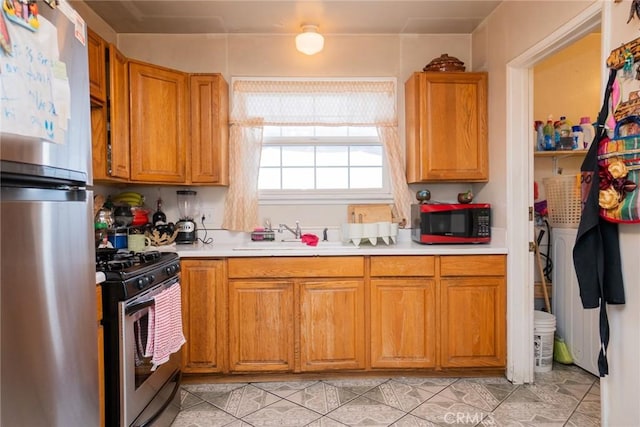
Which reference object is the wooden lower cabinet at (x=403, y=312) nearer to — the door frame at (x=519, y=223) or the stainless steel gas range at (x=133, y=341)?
the door frame at (x=519, y=223)

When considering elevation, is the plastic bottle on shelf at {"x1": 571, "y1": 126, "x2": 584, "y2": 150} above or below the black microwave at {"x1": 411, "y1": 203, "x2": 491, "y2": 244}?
above

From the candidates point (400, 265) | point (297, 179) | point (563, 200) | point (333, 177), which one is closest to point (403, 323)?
point (400, 265)

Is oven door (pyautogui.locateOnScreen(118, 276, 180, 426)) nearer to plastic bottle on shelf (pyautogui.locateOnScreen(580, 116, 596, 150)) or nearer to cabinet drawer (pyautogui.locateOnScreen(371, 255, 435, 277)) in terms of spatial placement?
cabinet drawer (pyautogui.locateOnScreen(371, 255, 435, 277))

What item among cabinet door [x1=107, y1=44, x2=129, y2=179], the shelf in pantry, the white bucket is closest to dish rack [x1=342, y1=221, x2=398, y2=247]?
the white bucket

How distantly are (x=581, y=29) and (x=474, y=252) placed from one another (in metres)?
1.36

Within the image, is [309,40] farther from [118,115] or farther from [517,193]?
[517,193]

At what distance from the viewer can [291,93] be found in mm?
2885

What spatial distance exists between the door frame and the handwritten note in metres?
2.43

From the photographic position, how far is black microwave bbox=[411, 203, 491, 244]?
2.57 meters

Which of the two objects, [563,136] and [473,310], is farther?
[563,136]

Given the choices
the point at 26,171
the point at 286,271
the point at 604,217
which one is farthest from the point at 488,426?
the point at 26,171

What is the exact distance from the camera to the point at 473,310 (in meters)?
2.42

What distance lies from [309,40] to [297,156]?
0.88 metres

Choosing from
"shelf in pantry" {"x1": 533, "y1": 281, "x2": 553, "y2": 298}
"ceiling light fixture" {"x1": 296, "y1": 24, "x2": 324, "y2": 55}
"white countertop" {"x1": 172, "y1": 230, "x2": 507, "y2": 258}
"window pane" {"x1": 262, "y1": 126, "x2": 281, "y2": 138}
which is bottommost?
"shelf in pantry" {"x1": 533, "y1": 281, "x2": 553, "y2": 298}
